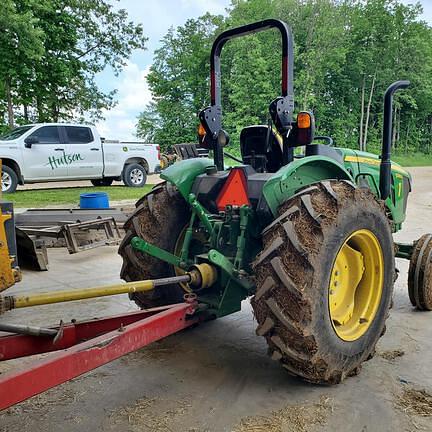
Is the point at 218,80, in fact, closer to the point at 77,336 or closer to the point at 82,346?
the point at 77,336

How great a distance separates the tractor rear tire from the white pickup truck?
1031 centimetres

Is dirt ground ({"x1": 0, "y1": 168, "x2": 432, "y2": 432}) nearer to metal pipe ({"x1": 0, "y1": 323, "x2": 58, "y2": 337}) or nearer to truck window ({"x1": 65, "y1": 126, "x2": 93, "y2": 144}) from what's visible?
metal pipe ({"x1": 0, "y1": 323, "x2": 58, "y2": 337})

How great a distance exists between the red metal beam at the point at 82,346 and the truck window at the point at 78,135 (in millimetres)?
12272

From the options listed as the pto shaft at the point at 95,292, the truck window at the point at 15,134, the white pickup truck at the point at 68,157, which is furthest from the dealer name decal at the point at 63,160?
the pto shaft at the point at 95,292

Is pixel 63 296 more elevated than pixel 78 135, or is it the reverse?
pixel 78 135

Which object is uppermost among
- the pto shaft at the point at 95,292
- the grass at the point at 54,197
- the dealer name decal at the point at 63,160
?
the dealer name decal at the point at 63,160

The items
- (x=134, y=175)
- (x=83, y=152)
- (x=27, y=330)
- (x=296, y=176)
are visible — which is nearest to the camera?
(x=27, y=330)

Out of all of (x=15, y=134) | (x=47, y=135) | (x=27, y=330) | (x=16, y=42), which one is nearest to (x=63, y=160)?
(x=47, y=135)

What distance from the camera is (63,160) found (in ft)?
45.9

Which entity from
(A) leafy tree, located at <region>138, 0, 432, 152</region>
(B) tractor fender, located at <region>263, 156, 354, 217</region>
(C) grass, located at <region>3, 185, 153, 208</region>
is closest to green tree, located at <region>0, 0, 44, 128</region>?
(C) grass, located at <region>3, 185, 153, 208</region>

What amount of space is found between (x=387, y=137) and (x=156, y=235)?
85.1 inches

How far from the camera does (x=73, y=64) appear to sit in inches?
818

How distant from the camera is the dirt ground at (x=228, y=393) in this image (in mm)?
2633

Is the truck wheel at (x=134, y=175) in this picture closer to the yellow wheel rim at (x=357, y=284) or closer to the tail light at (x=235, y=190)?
the tail light at (x=235, y=190)
